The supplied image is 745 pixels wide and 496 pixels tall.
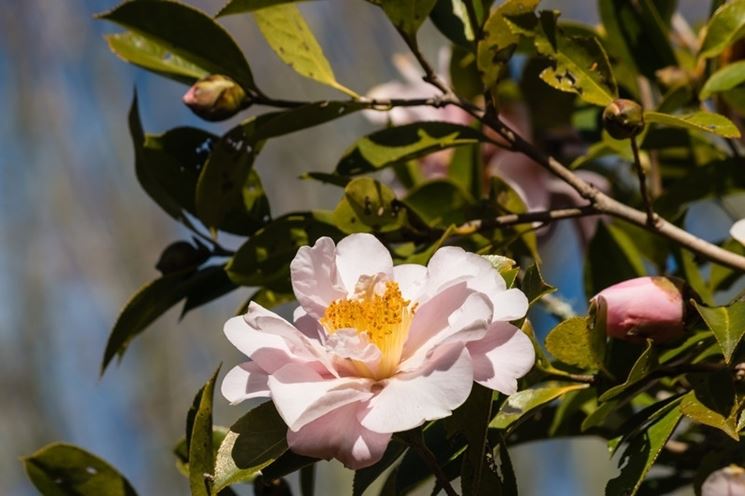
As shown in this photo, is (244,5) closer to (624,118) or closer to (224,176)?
(224,176)

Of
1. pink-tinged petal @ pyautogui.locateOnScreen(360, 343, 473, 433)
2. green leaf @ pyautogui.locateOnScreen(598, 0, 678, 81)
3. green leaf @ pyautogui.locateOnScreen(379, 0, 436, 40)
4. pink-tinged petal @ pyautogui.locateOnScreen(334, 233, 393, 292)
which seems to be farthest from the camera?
green leaf @ pyautogui.locateOnScreen(598, 0, 678, 81)

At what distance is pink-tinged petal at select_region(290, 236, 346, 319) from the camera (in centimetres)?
50

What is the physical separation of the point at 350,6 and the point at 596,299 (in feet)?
13.0

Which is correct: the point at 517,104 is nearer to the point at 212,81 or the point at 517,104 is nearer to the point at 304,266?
the point at 212,81

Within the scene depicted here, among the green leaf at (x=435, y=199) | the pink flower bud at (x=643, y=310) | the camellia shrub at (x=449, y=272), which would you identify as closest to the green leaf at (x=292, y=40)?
the camellia shrub at (x=449, y=272)

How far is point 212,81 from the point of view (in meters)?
0.65

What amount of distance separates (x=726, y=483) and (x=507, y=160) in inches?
17.3

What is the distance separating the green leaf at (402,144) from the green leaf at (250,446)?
0.25 meters

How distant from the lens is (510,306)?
17.4 inches

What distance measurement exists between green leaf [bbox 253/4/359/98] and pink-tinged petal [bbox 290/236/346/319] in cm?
21

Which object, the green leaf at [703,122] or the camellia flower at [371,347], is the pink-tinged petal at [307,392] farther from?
the green leaf at [703,122]

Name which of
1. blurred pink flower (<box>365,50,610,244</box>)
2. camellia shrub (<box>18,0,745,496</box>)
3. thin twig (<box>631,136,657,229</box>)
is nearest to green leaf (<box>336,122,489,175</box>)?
camellia shrub (<box>18,0,745,496</box>)

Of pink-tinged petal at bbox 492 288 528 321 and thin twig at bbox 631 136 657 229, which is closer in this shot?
pink-tinged petal at bbox 492 288 528 321

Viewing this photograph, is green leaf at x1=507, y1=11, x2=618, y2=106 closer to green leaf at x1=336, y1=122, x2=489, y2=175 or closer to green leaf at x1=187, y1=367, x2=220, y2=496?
green leaf at x1=336, y1=122, x2=489, y2=175
